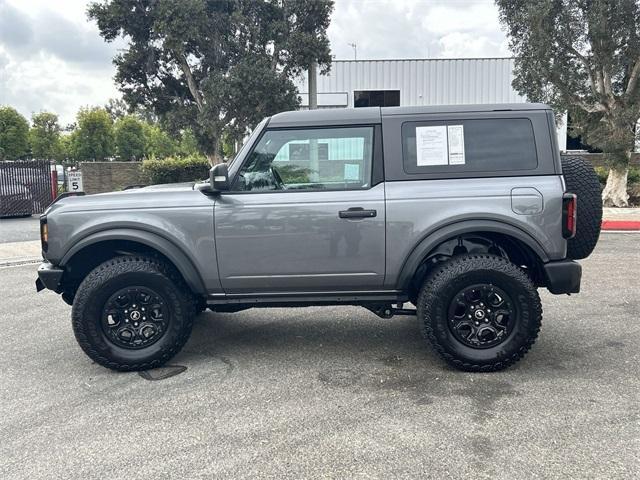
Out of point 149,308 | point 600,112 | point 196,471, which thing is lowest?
point 196,471

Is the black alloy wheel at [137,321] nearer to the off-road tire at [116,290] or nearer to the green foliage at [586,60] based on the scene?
the off-road tire at [116,290]

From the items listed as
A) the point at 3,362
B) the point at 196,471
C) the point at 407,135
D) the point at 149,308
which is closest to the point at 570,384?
the point at 407,135

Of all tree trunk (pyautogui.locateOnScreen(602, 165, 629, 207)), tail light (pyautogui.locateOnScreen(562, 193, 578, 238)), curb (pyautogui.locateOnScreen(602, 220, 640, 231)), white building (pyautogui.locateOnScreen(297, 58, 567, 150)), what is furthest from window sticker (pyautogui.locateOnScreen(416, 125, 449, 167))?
white building (pyautogui.locateOnScreen(297, 58, 567, 150))

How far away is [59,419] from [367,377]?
207 centimetres

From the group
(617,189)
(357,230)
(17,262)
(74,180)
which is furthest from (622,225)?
(74,180)

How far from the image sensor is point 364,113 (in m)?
4.11

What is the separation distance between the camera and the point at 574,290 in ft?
13.0

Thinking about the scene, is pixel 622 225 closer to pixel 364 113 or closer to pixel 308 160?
pixel 364 113

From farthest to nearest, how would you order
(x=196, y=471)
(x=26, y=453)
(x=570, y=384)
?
(x=570, y=384)
(x=26, y=453)
(x=196, y=471)

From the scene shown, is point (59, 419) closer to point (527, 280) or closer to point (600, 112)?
point (527, 280)

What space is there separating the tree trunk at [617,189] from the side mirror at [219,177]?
1417 cm

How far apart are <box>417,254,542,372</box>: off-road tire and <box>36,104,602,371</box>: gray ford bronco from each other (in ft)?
0.03

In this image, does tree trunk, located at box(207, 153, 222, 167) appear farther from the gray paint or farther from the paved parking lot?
the gray paint

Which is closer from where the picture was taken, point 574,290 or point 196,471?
point 196,471
